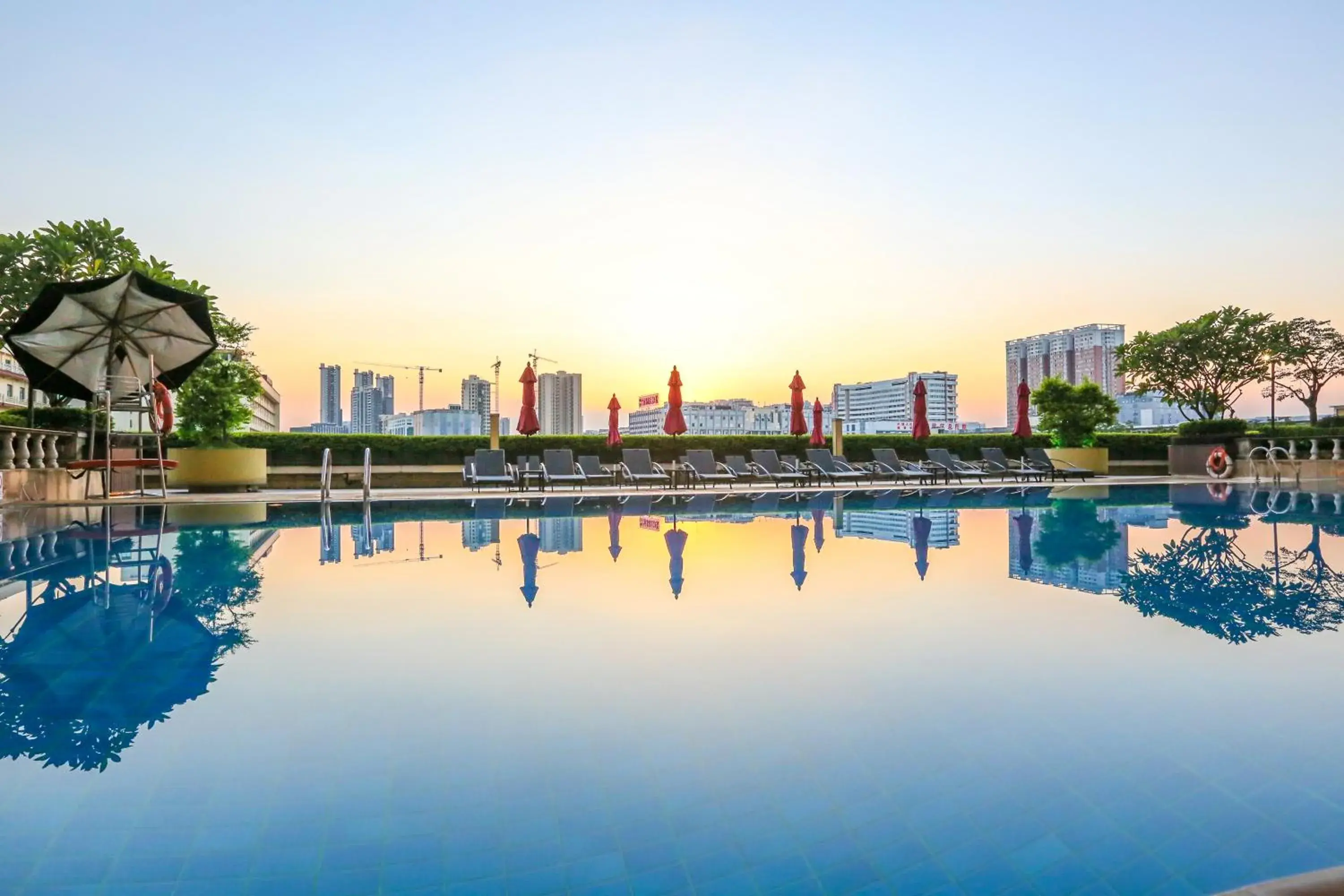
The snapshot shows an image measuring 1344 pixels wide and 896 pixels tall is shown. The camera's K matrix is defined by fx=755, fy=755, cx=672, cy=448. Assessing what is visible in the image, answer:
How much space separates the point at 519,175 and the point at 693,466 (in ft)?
22.6

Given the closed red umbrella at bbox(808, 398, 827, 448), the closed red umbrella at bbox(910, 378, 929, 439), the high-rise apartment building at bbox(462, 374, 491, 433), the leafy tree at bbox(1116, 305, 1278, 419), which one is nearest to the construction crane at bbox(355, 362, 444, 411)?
the high-rise apartment building at bbox(462, 374, 491, 433)

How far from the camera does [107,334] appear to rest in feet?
37.7

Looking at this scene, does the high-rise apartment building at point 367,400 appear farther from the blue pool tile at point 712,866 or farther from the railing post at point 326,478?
the blue pool tile at point 712,866

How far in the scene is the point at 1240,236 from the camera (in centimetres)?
1529

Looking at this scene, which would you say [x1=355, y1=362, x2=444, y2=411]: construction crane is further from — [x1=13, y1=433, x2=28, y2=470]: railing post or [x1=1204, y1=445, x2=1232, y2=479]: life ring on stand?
[x1=1204, y1=445, x2=1232, y2=479]: life ring on stand

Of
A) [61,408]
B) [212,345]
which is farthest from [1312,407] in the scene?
[61,408]

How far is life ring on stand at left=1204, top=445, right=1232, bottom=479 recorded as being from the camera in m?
20.4

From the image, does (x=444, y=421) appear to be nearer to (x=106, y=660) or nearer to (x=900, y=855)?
(x=106, y=660)

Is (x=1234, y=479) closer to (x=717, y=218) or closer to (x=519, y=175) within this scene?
(x=717, y=218)

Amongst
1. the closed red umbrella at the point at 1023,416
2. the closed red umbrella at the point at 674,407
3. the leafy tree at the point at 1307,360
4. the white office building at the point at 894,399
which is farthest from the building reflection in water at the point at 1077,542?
the white office building at the point at 894,399

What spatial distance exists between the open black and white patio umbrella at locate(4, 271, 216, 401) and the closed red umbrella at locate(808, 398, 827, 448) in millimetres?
12985

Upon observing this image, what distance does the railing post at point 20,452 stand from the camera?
11742 millimetres

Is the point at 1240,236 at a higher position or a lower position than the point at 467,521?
higher

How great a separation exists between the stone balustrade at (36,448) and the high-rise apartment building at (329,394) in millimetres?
101136
